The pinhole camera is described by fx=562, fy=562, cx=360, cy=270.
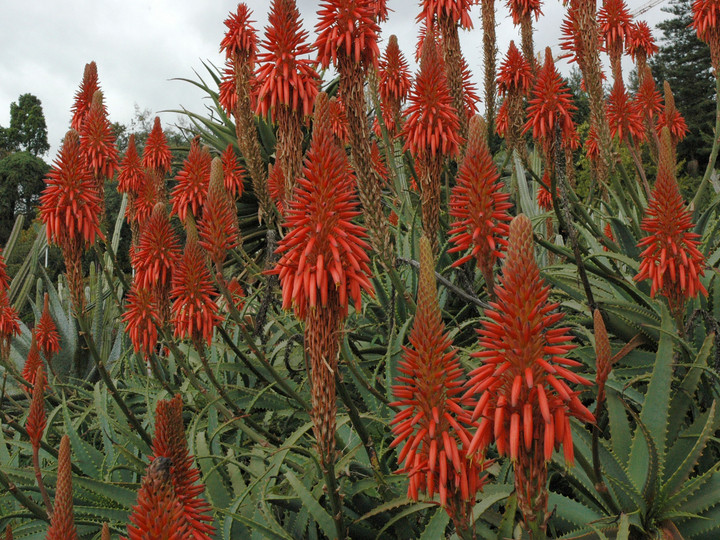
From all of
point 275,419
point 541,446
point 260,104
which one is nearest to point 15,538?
point 275,419

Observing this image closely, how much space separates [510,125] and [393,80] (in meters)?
0.91

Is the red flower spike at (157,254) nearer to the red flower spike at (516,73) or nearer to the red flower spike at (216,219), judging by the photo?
the red flower spike at (216,219)

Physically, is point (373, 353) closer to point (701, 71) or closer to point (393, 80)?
point (393, 80)

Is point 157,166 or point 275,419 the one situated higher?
point 157,166

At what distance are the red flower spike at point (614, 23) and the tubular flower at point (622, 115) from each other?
1.05 feet

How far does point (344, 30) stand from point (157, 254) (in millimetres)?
1309

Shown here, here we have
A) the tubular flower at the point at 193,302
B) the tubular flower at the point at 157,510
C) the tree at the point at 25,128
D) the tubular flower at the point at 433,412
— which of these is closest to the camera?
the tubular flower at the point at 157,510

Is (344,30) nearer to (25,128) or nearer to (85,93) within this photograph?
(85,93)

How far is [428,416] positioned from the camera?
1.20 metres

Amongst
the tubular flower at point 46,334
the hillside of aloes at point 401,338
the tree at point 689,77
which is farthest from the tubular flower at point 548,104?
the tree at point 689,77

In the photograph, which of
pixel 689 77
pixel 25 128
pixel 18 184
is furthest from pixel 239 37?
pixel 25 128

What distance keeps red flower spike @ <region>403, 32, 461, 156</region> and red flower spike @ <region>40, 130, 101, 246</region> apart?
157 cm

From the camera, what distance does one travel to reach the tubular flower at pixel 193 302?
242cm

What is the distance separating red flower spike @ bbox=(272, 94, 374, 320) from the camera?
1.47 metres
